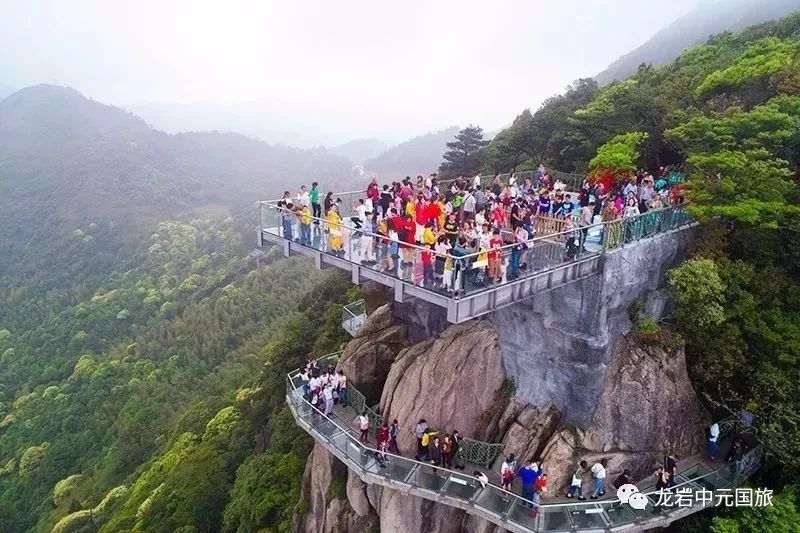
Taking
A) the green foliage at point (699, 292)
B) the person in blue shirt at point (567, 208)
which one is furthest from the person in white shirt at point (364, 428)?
the green foliage at point (699, 292)

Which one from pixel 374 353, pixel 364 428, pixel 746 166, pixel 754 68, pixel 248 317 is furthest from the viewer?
pixel 248 317

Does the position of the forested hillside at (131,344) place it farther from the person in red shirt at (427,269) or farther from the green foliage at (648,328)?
the green foliage at (648,328)

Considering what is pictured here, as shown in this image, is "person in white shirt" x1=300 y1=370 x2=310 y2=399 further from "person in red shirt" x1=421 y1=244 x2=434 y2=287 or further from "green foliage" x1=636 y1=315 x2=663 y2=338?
"green foliage" x1=636 y1=315 x2=663 y2=338

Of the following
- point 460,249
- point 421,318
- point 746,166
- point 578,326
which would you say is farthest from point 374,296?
point 746,166

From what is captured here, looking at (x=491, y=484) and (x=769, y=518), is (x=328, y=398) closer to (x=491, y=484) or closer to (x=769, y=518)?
(x=491, y=484)

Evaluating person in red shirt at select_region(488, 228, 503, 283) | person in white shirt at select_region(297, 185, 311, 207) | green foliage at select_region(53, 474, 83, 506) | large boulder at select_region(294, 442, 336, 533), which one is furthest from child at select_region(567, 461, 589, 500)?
green foliage at select_region(53, 474, 83, 506)

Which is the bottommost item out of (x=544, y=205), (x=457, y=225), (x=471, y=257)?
(x=471, y=257)
